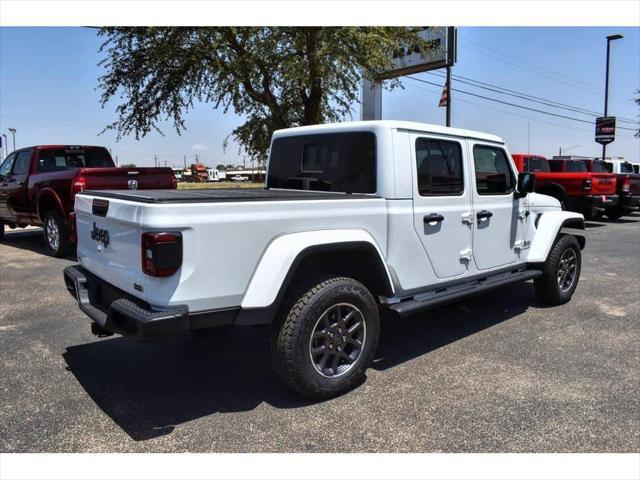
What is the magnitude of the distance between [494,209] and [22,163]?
904cm

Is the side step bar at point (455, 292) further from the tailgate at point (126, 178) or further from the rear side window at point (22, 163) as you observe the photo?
the rear side window at point (22, 163)

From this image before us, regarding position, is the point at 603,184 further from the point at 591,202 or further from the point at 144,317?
the point at 144,317

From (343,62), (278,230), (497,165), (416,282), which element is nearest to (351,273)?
(416,282)

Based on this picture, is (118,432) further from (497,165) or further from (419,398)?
(497,165)

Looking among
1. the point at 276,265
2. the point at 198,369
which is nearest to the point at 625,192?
the point at 198,369

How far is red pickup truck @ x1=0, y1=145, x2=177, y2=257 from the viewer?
786 centimetres

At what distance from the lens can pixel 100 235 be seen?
3520mm

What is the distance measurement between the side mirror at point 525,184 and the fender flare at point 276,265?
9.00 feet

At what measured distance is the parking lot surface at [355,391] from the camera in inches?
115

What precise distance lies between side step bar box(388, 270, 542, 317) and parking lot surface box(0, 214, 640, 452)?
0.48 metres

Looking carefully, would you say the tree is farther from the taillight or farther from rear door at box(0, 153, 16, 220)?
the taillight

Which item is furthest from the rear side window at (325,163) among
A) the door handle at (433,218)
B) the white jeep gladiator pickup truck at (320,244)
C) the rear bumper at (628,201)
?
the rear bumper at (628,201)

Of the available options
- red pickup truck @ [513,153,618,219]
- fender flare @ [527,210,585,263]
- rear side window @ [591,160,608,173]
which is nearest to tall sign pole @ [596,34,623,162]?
rear side window @ [591,160,608,173]

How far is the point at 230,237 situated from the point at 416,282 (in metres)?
1.68
